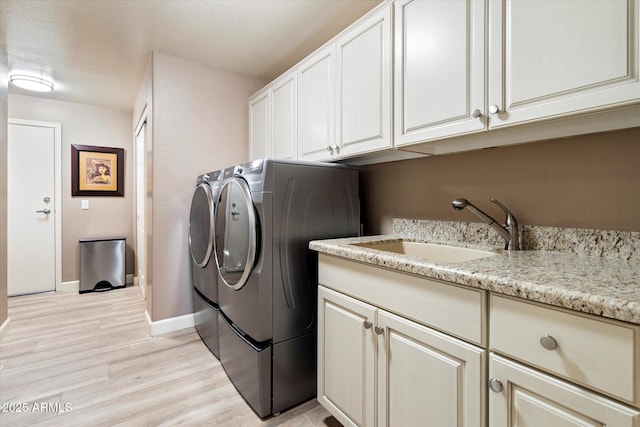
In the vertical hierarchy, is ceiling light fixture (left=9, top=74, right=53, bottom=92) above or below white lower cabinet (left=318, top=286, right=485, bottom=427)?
above

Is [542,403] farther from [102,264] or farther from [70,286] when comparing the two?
[70,286]

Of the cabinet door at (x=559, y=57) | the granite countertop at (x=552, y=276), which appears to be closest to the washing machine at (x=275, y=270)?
the granite countertop at (x=552, y=276)

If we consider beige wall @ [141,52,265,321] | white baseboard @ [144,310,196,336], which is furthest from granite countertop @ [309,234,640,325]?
white baseboard @ [144,310,196,336]

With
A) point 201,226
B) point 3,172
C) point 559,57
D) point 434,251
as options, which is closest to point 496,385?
point 434,251

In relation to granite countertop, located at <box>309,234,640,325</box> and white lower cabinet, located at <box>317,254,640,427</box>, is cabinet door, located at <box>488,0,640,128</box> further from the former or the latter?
white lower cabinet, located at <box>317,254,640,427</box>

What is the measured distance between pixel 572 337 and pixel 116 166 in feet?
16.3

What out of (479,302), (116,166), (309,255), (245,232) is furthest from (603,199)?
(116,166)

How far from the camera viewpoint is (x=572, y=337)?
0.70m

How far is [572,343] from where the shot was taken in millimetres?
700

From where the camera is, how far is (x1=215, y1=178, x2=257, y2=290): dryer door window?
1.63m

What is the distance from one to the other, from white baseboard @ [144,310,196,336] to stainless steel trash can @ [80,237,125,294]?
4.98 feet

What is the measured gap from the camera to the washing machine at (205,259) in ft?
7.23

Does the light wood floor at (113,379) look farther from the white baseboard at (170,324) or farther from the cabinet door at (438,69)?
the cabinet door at (438,69)

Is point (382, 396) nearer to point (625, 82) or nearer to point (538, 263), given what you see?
point (538, 263)
